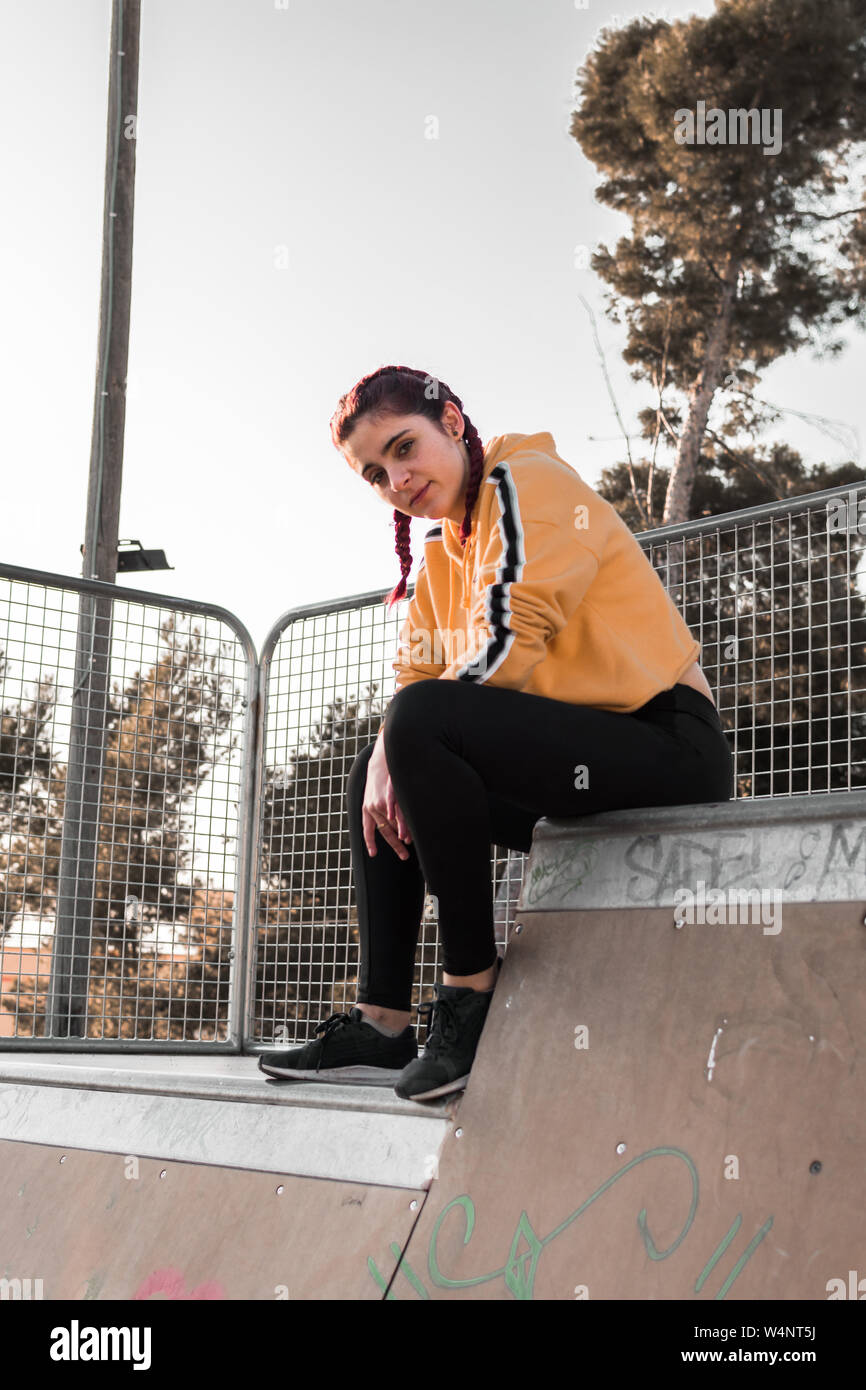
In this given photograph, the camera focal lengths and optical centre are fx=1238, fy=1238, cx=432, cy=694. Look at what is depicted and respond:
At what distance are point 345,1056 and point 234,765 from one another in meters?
1.90

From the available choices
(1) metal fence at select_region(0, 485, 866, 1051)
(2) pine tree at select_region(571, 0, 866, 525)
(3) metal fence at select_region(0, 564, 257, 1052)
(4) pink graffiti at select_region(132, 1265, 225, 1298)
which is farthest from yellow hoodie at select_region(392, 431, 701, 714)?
(2) pine tree at select_region(571, 0, 866, 525)

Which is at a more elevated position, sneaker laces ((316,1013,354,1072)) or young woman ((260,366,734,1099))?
young woman ((260,366,734,1099))

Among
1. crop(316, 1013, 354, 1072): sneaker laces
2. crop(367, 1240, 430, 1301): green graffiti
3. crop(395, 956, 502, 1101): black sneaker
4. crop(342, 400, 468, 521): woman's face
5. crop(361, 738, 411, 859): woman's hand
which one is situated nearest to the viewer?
crop(367, 1240, 430, 1301): green graffiti

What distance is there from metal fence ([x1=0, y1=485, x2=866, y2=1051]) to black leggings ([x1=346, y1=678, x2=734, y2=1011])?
1330 mm

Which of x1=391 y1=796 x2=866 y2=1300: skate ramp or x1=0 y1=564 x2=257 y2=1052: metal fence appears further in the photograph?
x1=0 y1=564 x2=257 y2=1052: metal fence

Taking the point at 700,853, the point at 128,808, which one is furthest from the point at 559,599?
the point at 128,808

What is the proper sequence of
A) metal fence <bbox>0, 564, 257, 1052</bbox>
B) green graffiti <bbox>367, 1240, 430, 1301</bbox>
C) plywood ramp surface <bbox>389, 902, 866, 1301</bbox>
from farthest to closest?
metal fence <bbox>0, 564, 257, 1052</bbox> → green graffiti <bbox>367, 1240, 430, 1301</bbox> → plywood ramp surface <bbox>389, 902, 866, 1301</bbox>

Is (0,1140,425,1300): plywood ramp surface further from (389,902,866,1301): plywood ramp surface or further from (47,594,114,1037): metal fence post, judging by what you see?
(47,594,114,1037): metal fence post

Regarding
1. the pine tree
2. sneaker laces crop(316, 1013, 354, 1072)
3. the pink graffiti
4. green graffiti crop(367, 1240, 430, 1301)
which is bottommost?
the pink graffiti

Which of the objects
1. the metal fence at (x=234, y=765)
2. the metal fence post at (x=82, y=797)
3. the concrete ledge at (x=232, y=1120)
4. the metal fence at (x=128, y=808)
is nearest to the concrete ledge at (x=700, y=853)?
the concrete ledge at (x=232, y=1120)

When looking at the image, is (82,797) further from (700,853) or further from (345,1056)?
(700,853)

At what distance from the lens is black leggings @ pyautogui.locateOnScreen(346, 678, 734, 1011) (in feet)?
6.48
